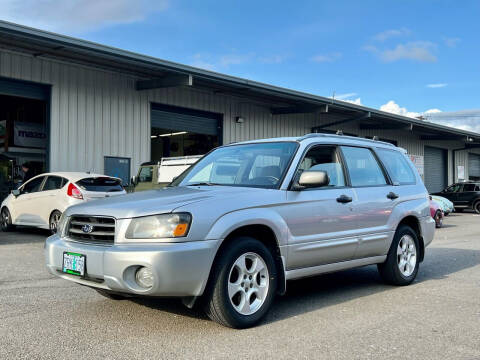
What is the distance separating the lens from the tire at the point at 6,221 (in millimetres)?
13248

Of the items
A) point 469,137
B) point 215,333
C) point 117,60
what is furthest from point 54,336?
point 469,137

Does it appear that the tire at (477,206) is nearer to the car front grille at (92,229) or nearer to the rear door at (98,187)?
the rear door at (98,187)

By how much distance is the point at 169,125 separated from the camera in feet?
64.0

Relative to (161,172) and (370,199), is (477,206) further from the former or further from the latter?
(370,199)

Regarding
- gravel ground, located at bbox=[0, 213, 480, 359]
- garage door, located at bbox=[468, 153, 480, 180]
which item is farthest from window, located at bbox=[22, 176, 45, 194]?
garage door, located at bbox=[468, 153, 480, 180]

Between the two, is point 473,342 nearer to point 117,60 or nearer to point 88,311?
point 88,311

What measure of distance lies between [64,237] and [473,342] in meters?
3.63

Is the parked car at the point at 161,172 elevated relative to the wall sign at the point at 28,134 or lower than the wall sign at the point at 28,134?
lower

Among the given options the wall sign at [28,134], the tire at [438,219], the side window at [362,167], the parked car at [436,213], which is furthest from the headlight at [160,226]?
the wall sign at [28,134]

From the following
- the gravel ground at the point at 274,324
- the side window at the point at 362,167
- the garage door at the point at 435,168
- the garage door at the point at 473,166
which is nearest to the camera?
the gravel ground at the point at 274,324

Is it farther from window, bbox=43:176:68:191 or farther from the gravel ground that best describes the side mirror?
window, bbox=43:176:68:191

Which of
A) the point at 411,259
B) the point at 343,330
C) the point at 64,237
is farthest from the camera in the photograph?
the point at 411,259

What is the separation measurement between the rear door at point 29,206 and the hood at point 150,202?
25.9 ft

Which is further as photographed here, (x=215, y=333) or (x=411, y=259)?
(x=411, y=259)
